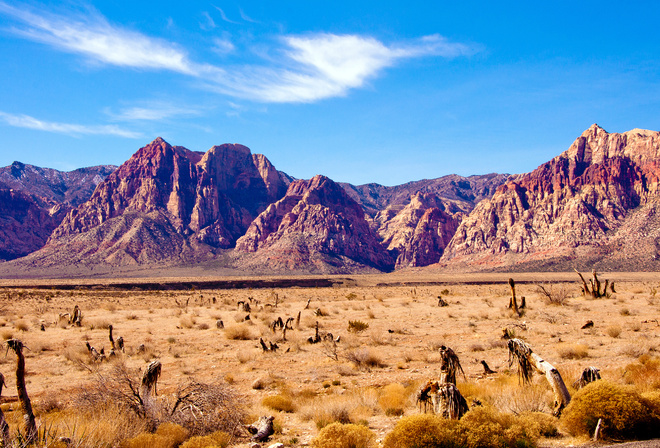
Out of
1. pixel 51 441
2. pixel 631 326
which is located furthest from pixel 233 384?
pixel 631 326

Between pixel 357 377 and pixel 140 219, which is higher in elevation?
pixel 140 219

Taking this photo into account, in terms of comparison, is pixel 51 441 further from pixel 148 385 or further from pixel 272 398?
pixel 272 398

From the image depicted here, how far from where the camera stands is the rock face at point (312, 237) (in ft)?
505

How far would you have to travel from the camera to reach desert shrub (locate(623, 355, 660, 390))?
30.7 ft

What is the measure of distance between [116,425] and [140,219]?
564ft

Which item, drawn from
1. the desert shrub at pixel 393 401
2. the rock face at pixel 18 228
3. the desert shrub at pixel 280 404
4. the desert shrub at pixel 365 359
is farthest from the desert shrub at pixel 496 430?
the rock face at pixel 18 228

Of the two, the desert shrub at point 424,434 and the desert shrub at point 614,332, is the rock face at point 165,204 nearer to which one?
the desert shrub at point 614,332

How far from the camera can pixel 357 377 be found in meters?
13.7

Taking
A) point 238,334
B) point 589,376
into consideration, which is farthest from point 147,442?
point 238,334

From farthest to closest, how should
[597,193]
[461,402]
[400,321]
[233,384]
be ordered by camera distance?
[597,193] → [400,321] → [233,384] → [461,402]

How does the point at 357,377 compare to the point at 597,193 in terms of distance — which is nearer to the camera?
the point at 357,377

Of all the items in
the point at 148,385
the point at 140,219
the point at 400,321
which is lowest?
the point at 400,321

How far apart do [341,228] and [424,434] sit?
170079 mm

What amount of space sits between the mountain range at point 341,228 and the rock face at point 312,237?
576 millimetres
